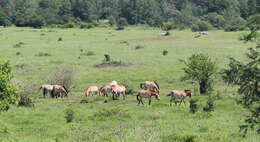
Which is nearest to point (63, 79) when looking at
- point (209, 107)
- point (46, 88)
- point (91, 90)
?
point (46, 88)

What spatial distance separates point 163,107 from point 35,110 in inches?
246

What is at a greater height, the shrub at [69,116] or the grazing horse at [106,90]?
the shrub at [69,116]

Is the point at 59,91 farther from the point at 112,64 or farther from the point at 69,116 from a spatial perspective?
the point at 112,64

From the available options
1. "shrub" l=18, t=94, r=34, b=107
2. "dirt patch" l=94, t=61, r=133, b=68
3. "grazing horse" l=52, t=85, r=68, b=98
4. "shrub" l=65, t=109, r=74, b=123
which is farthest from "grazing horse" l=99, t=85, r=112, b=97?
"dirt patch" l=94, t=61, r=133, b=68

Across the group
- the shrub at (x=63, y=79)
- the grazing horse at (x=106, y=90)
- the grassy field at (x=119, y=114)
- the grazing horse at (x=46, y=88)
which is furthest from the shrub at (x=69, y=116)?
the shrub at (x=63, y=79)

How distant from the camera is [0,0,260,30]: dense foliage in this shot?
11850 cm

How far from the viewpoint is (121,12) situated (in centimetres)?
13588

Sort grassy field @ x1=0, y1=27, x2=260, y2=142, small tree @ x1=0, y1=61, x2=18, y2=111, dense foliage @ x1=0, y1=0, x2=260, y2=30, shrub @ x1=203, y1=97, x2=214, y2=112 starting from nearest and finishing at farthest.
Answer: grassy field @ x1=0, y1=27, x2=260, y2=142 < small tree @ x1=0, y1=61, x2=18, y2=111 < shrub @ x1=203, y1=97, x2=214, y2=112 < dense foliage @ x1=0, y1=0, x2=260, y2=30

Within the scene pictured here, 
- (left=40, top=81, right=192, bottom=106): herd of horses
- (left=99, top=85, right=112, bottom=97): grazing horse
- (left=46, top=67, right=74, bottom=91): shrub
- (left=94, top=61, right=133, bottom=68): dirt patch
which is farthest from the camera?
(left=94, top=61, right=133, bottom=68): dirt patch

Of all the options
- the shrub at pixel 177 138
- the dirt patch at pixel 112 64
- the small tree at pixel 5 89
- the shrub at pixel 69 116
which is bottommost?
the dirt patch at pixel 112 64

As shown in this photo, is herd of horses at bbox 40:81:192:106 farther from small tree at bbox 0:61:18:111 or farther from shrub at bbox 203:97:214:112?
small tree at bbox 0:61:18:111

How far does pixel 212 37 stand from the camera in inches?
2589

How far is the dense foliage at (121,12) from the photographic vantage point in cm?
11850

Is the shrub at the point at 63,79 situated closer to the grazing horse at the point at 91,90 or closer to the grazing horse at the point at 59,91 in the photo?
the grazing horse at the point at 59,91
